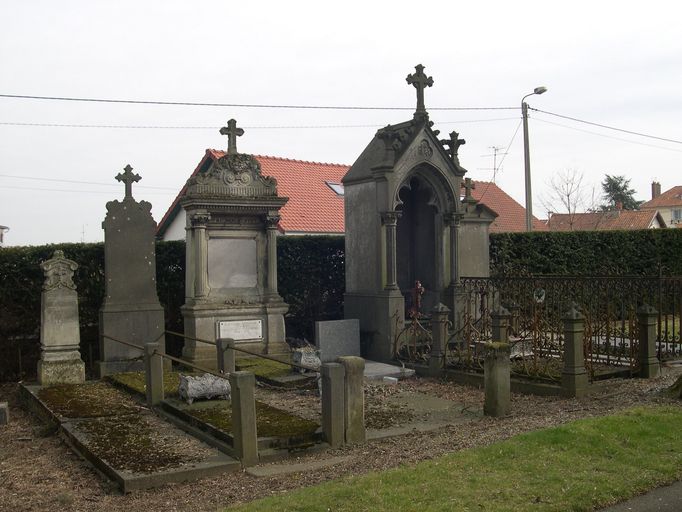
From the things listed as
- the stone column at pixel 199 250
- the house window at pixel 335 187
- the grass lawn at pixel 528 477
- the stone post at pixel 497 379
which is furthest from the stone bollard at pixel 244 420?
the house window at pixel 335 187

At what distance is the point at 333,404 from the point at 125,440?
7.26 ft

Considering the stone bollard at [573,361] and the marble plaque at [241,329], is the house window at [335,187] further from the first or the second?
the stone bollard at [573,361]

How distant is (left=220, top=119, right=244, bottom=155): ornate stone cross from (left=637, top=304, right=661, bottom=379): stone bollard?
724cm

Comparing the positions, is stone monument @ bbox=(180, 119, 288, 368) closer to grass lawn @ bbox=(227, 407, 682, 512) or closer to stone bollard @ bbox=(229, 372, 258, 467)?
stone bollard @ bbox=(229, 372, 258, 467)

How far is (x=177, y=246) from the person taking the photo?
43.0ft

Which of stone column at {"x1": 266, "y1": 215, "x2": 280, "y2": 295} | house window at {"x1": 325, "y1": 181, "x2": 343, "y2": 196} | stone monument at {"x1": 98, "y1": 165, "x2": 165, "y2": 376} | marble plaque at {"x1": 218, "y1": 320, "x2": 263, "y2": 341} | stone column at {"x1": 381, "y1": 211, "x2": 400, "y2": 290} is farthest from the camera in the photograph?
house window at {"x1": 325, "y1": 181, "x2": 343, "y2": 196}

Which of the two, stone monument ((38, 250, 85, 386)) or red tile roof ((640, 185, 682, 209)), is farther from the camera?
red tile roof ((640, 185, 682, 209))

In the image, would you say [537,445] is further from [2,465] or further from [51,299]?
[51,299]

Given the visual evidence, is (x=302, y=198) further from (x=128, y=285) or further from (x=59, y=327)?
(x=59, y=327)

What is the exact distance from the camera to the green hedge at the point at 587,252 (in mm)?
17734

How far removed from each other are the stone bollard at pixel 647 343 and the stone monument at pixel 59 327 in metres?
8.61

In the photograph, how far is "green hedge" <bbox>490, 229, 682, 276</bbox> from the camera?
17.7 meters

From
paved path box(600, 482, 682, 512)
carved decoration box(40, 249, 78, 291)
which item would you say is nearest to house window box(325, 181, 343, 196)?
carved decoration box(40, 249, 78, 291)

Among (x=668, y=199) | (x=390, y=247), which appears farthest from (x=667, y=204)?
(x=390, y=247)
